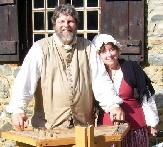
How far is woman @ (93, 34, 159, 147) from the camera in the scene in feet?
13.1

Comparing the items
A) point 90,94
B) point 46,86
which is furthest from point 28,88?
point 90,94

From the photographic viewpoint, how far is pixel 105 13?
198 inches

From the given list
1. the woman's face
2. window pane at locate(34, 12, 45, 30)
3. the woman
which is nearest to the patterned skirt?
the woman

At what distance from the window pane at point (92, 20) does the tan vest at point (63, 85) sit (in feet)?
4.98

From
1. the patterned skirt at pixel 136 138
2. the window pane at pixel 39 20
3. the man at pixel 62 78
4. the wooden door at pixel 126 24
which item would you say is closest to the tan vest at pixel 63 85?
the man at pixel 62 78

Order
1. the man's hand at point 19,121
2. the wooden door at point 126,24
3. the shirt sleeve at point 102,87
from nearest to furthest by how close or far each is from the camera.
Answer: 1. the man's hand at point 19,121
2. the shirt sleeve at point 102,87
3. the wooden door at point 126,24

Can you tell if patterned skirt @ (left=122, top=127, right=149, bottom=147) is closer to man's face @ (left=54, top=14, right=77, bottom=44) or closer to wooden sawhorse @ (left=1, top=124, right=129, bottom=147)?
wooden sawhorse @ (left=1, top=124, right=129, bottom=147)

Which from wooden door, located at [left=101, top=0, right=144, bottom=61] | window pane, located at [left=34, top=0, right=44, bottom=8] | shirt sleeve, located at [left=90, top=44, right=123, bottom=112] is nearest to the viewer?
shirt sleeve, located at [left=90, top=44, right=123, bottom=112]

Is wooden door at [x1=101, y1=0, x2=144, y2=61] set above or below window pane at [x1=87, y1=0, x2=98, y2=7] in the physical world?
below

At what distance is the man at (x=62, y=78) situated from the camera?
368 centimetres

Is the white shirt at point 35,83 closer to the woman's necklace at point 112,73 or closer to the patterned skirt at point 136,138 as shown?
the woman's necklace at point 112,73

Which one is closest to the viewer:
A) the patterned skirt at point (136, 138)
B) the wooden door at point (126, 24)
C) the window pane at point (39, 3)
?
the patterned skirt at point (136, 138)

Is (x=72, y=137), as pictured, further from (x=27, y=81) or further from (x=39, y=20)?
(x=39, y=20)

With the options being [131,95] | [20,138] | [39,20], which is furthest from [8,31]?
[20,138]
